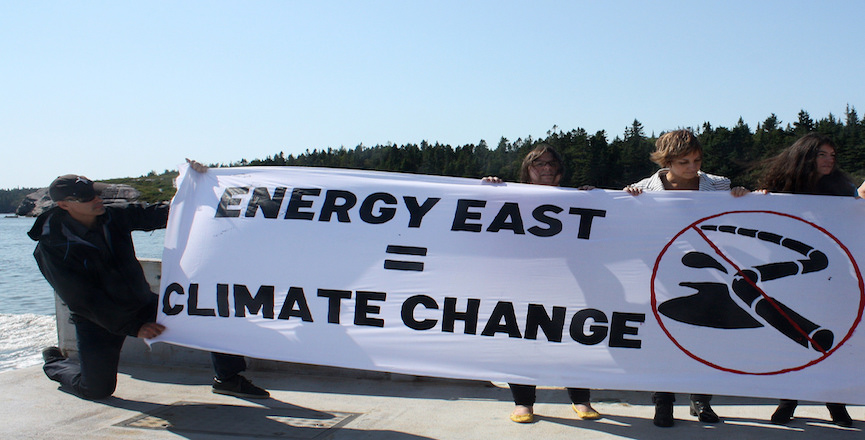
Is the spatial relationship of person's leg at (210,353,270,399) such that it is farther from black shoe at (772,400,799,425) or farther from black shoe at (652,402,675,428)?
black shoe at (772,400,799,425)

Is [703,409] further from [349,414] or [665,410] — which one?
[349,414]

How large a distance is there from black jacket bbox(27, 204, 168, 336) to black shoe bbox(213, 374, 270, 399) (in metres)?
0.69

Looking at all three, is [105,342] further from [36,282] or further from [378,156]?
[378,156]

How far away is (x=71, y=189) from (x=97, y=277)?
0.58m

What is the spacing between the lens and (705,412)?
401cm

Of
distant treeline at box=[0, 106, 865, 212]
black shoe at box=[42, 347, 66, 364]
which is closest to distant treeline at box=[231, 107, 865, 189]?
distant treeline at box=[0, 106, 865, 212]

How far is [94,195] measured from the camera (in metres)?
4.36

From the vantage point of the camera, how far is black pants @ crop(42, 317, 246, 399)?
4.39 metres

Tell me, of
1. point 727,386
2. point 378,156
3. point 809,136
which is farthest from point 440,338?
point 378,156

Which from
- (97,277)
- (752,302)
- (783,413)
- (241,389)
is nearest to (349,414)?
(241,389)

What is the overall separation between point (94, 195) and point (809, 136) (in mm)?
4598

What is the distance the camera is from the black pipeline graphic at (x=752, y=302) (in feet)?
12.4

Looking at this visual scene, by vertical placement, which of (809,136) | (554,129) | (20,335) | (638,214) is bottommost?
(20,335)

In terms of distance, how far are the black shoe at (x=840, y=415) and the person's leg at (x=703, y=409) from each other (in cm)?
65
